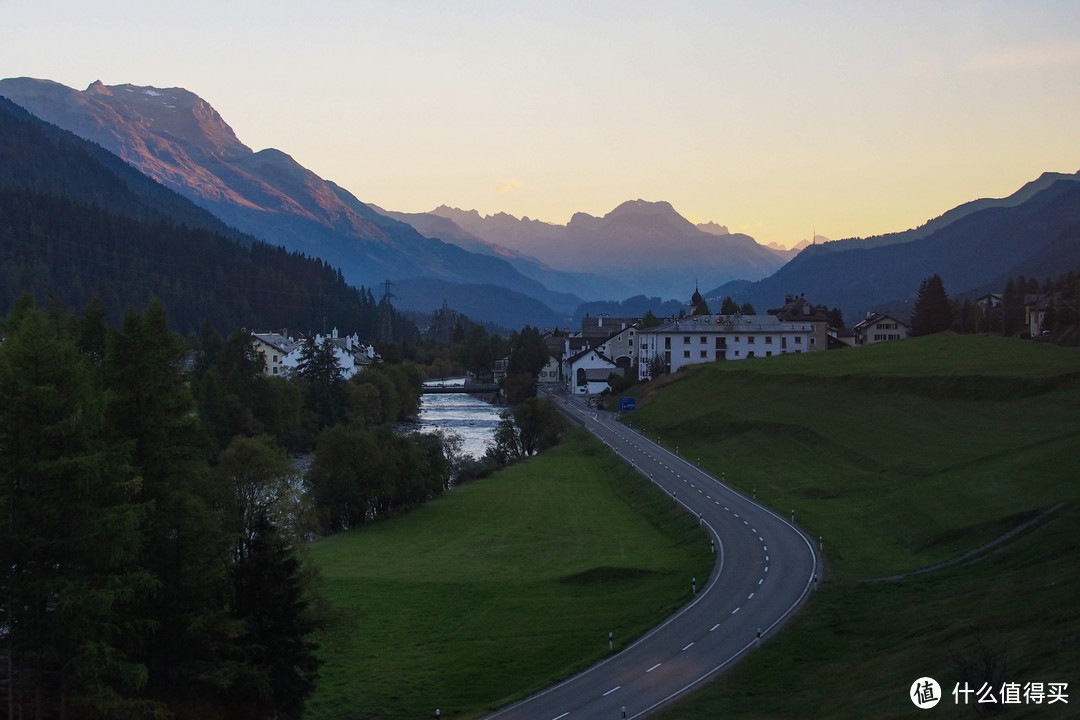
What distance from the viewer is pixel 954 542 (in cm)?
3622

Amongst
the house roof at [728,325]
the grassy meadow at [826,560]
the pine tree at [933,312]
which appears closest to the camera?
the grassy meadow at [826,560]

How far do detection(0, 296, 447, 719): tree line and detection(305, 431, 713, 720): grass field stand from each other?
284 centimetres

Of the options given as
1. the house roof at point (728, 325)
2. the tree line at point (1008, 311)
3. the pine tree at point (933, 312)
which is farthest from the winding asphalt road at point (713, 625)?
the pine tree at point (933, 312)

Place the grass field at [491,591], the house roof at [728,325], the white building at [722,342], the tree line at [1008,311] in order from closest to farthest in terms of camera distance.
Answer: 1. the grass field at [491,591]
2. the tree line at [1008,311]
3. the white building at [722,342]
4. the house roof at [728,325]

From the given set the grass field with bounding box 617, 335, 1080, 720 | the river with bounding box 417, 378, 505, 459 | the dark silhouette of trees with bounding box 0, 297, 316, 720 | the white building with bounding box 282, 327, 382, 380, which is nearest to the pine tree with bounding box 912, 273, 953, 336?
the grass field with bounding box 617, 335, 1080, 720

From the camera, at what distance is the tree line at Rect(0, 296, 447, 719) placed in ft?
69.5

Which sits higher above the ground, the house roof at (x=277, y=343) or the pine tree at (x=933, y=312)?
the pine tree at (x=933, y=312)

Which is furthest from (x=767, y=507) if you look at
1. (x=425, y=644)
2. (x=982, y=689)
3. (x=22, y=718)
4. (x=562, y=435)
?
(x=562, y=435)

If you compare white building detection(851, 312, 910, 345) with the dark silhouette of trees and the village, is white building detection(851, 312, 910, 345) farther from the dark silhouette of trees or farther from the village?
the dark silhouette of trees

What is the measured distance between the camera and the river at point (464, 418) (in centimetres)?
9402

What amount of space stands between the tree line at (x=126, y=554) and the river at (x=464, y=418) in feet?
187

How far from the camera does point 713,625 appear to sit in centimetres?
2997

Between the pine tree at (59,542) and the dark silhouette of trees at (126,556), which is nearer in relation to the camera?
the pine tree at (59,542)

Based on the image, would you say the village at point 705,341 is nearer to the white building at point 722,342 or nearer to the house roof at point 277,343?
the white building at point 722,342
